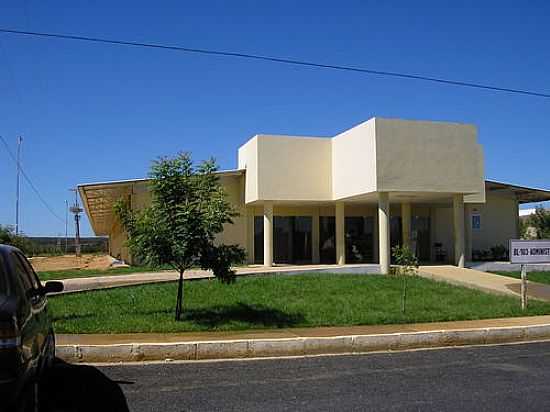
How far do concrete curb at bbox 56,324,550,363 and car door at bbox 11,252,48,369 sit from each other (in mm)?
2222

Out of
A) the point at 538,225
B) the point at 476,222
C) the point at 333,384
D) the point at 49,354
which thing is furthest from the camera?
the point at 538,225

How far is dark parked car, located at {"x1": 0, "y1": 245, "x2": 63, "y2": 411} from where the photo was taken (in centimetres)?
504

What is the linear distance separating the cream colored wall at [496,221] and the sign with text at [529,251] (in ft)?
54.5

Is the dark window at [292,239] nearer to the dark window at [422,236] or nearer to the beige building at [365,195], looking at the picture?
the beige building at [365,195]

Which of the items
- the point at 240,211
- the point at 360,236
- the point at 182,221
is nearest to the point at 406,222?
the point at 360,236

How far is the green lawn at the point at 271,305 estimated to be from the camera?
12875 millimetres

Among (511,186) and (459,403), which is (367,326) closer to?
(459,403)

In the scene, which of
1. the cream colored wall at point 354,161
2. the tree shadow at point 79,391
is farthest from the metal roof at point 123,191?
the tree shadow at point 79,391

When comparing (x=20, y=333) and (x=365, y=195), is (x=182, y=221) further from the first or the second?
(x=365, y=195)

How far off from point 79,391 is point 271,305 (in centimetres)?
792

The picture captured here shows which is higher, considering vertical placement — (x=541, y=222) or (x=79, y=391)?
(x=541, y=222)

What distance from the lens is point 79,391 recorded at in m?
7.74

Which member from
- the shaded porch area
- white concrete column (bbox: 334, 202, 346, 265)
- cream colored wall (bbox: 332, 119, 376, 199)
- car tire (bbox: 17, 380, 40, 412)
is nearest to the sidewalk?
car tire (bbox: 17, 380, 40, 412)

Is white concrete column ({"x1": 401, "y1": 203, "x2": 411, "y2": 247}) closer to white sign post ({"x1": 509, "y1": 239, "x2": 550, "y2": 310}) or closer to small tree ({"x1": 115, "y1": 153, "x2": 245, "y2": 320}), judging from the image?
white sign post ({"x1": 509, "y1": 239, "x2": 550, "y2": 310})
